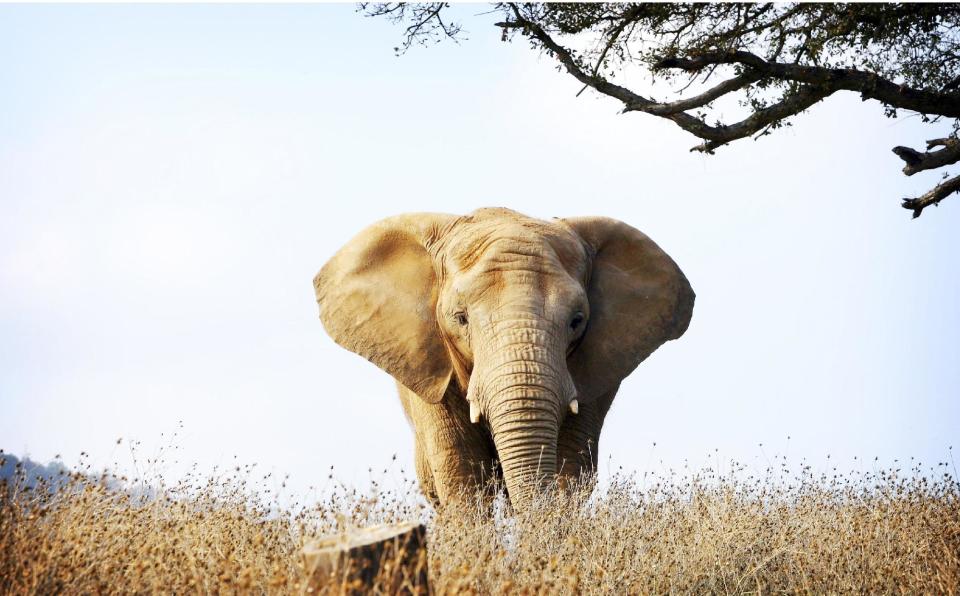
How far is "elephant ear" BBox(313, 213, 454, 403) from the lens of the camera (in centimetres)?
1070

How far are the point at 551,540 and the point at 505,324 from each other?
2.11 meters

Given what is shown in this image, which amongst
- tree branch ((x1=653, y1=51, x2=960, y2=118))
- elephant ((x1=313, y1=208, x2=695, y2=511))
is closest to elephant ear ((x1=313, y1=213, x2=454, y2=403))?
elephant ((x1=313, y1=208, x2=695, y2=511))

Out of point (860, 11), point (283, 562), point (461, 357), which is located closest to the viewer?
point (283, 562)

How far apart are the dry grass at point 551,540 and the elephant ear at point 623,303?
4.27 feet

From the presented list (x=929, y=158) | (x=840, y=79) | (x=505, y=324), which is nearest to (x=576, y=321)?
(x=505, y=324)

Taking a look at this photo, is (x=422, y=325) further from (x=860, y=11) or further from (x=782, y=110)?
(x=860, y=11)

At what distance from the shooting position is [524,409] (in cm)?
959

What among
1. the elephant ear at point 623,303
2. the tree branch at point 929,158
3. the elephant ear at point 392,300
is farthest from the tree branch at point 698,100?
the elephant ear at point 392,300

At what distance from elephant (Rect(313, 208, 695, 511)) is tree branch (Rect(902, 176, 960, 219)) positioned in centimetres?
480

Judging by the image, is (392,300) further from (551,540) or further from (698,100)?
(698,100)

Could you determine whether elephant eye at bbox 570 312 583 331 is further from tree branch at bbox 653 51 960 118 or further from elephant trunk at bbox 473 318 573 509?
tree branch at bbox 653 51 960 118

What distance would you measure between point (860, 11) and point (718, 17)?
1.94m

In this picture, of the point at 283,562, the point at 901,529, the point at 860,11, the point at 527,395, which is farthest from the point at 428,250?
the point at 860,11

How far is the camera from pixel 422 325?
35.3 ft
